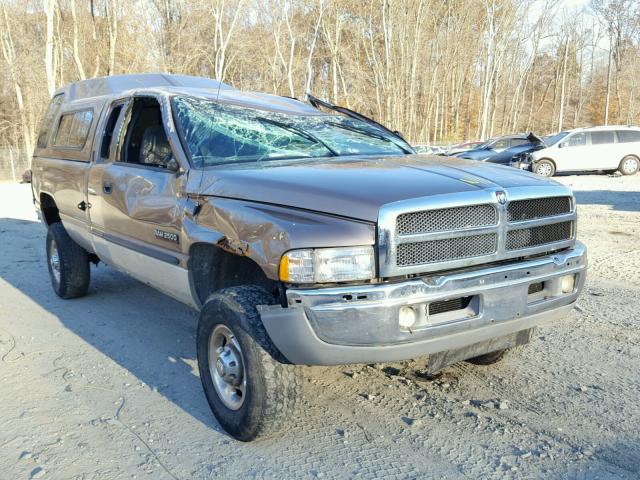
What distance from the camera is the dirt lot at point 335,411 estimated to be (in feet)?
10.0

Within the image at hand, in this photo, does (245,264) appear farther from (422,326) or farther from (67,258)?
(67,258)

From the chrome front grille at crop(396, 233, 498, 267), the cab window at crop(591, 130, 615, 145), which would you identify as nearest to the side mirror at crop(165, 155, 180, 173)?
the chrome front grille at crop(396, 233, 498, 267)

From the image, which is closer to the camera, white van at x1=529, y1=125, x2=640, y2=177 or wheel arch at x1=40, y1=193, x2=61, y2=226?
wheel arch at x1=40, y1=193, x2=61, y2=226

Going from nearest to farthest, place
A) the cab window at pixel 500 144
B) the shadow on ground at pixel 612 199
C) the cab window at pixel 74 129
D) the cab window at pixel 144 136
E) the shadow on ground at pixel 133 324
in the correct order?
the shadow on ground at pixel 133 324 → the cab window at pixel 144 136 → the cab window at pixel 74 129 → the shadow on ground at pixel 612 199 → the cab window at pixel 500 144

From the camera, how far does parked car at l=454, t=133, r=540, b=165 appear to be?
2023cm

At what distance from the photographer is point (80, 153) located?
5.45m

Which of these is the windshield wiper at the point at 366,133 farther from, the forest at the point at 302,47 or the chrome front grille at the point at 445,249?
the forest at the point at 302,47

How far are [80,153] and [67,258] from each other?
117 cm

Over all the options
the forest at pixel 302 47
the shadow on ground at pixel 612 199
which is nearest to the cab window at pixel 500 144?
the shadow on ground at pixel 612 199

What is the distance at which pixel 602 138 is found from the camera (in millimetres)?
20766

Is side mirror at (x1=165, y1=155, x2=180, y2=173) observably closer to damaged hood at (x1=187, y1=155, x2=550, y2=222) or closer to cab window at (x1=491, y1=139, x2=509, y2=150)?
damaged hood at (x1=187, y1=155, x2=550, y2=222)

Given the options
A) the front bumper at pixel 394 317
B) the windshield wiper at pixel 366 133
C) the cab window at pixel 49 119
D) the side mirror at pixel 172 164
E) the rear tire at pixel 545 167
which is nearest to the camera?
the front bumper at pixel 394 317

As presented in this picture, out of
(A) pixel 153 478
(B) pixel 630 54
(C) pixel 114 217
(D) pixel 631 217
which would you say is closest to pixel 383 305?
(A) pixel 153 478

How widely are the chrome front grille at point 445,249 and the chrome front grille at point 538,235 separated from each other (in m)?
0.16
